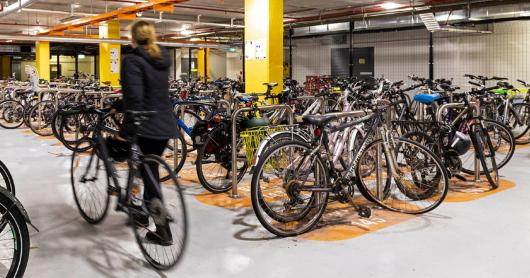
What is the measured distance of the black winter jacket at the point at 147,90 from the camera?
298 centimetres

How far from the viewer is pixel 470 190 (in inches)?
189

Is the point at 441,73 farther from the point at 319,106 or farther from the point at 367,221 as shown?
the point at 367,221

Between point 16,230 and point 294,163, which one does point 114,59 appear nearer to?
point 294,163

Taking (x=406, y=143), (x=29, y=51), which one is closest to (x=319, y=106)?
(x=406, y=143)

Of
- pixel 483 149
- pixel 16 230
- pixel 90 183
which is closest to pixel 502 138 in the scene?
pixel 483 149

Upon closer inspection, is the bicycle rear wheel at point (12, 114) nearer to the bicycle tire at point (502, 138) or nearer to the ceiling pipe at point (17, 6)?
the ceiling pipe at point (17, 6)

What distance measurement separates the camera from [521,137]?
8.14 m

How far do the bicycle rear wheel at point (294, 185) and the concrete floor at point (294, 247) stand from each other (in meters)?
0.17

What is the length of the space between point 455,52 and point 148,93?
35.0ft

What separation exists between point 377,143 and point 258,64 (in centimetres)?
375

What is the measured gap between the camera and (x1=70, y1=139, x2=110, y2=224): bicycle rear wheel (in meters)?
3.64

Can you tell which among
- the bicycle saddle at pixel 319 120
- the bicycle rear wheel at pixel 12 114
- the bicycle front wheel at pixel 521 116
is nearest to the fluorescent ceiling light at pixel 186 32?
the bicycle rear wheel at pixel 12 114

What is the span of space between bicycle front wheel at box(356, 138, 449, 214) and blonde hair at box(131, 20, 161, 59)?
1.82 metres

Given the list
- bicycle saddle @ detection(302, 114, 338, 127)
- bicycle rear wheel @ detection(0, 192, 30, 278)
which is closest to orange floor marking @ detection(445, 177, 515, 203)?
bicycle saddle @ detection(302, 114, 338, 127)
